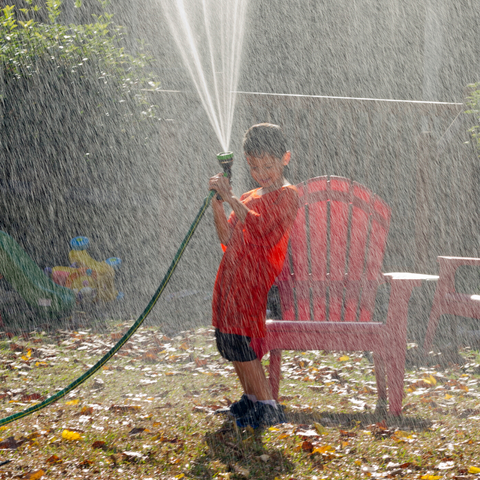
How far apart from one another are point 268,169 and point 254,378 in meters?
1.06

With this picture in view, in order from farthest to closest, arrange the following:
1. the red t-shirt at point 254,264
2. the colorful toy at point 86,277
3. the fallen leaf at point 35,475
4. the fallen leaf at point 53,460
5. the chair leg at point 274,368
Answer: the colorful toy at point 86,277
the chair leg at point 274,368
the red t-shirt at point 254,264
the fallen leaf at point 53,460
the fallen leaf at point 35,475

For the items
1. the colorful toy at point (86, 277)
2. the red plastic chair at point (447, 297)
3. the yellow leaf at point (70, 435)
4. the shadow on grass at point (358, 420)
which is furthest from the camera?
the colorful toy at point (86, 277)

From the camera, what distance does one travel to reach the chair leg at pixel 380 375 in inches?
137

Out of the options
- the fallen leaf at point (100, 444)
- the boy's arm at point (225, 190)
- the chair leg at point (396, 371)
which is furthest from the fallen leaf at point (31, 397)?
the chair leg at point (396, 371)

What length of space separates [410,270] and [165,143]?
3295mm

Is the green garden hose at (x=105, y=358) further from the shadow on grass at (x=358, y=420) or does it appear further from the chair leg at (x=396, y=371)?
the chair leg at (x=396, y=371)

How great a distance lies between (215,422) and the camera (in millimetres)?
3186

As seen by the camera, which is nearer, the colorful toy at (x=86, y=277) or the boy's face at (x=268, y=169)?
the boy's face at (x=268, y=169)

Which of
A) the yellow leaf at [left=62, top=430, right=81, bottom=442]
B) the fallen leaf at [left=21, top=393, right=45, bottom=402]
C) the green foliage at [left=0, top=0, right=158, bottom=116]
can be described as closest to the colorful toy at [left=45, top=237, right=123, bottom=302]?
the green foliage at [left=0, top=0, right=158, bottom=116]

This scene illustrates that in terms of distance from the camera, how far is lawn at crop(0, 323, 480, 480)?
2.67 meters

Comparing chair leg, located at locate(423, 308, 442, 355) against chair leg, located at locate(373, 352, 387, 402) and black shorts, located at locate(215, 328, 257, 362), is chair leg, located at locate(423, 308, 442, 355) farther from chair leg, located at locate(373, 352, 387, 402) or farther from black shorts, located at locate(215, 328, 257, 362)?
black shorts, located at locate(215, 328, 257, 362)

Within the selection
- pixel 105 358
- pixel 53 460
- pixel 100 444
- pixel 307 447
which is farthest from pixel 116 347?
pixel 307 447

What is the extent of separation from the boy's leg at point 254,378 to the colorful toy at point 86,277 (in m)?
3.51

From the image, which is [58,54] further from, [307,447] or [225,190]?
[307,447]
